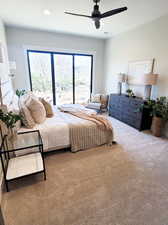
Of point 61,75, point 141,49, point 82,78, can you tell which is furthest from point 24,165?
point 82,78

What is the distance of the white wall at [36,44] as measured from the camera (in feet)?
13.6

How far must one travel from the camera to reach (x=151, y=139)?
3174mm

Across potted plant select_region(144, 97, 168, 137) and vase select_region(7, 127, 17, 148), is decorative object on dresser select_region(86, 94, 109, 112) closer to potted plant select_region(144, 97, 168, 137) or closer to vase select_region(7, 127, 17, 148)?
potted plant select_region(144, 97, 168, 137)

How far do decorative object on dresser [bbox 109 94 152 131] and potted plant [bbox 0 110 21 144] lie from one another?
114 inches

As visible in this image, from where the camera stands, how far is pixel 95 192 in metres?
1.72

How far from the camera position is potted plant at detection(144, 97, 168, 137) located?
10.3 feet

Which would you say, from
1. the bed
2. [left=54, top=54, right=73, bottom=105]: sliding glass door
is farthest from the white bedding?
[left=54, top=54, right=73, bottom=105]: sliding glass door

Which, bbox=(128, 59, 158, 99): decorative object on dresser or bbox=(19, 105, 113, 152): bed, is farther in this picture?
bbox=(128, 59, 158, 99): decorative object on dresser

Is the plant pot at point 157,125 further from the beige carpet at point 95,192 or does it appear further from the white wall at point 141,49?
the beige carpet at point 95,192

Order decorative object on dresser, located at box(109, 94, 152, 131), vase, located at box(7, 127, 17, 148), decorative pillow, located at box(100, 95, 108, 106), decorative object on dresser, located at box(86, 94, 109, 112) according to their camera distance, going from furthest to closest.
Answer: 1. decorative pillow, located at box(100, 95, 108, 106)
2. decorative object on dresser, located at box(86, 94, 109, 112)
3. decorative object on dresser, located at box(109, 94, 152, 131)
4. vase, located at box(7, 127, 17, 148)

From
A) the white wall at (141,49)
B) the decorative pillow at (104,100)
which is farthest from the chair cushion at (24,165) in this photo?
the decorative pillow at (104,100)

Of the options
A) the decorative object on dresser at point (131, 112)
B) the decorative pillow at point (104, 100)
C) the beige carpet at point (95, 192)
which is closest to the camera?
the beige carpet at point (95, 192)

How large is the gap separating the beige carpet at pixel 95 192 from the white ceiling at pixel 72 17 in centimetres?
292

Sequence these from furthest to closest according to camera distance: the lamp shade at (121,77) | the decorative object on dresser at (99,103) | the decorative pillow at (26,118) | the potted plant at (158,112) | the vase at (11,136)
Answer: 1. the decorative object on dresser at (99,103)
2. the lamp shade at (121,77)
3. the potted plant at (158,112)
4. the decorative pillow at (26,118)
5. the vase at (11,136)
